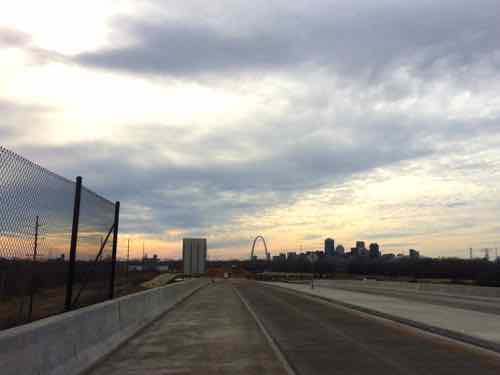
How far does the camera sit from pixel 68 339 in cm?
814

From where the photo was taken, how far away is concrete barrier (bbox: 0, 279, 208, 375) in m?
6.16

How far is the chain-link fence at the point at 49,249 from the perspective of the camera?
743 centimetres

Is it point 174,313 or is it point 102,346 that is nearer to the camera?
point 102,346

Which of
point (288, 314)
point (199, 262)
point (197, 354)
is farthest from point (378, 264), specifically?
point (197, 354)

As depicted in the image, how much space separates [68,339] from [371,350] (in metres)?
6.23

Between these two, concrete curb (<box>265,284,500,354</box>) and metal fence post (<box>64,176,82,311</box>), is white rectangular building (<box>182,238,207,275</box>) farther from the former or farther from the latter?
metal fence post (<box>64,176,82,311</box>)

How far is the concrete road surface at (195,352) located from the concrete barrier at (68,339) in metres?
0.31

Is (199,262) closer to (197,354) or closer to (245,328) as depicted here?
(245,328)

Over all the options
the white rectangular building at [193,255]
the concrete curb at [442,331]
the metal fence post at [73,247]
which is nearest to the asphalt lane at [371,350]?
the concrete curb at [442,331]

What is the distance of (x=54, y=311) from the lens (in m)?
9.93

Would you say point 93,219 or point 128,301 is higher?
point 93,219

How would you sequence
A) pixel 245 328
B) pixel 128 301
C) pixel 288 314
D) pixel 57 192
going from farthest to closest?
pixel 288 314 < pixel 245 328 < pixel 128 301 < pixel 57 192

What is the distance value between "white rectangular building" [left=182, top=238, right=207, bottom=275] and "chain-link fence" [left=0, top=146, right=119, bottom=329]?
102 feet

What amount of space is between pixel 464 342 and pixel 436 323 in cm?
313
